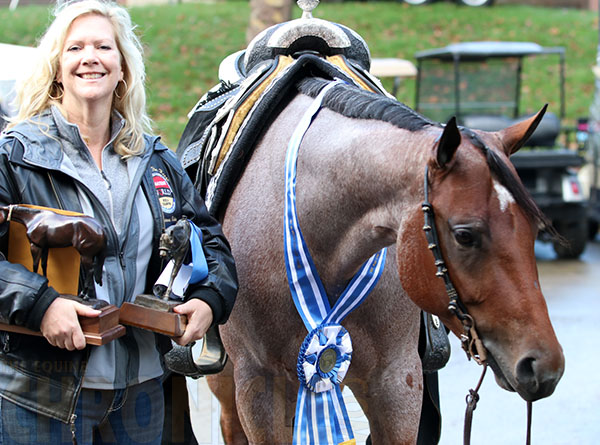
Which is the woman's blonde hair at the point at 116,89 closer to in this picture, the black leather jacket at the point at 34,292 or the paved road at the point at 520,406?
the black leather jacket at the point at 34,292

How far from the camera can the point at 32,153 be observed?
1.95 meters

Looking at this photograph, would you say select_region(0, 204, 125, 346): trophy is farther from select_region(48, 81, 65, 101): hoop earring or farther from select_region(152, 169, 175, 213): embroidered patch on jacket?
select_region(48, 81, 65, 101): hoop earring

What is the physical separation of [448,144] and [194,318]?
2.66 ft

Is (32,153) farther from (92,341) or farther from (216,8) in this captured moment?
(216,8)

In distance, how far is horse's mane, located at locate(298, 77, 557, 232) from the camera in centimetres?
185

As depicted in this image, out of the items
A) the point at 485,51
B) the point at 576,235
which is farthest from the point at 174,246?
the point at 485,51

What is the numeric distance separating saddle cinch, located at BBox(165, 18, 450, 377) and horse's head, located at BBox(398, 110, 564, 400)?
88 cm

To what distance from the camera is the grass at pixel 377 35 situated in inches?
563

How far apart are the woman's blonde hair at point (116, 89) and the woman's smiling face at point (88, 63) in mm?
22

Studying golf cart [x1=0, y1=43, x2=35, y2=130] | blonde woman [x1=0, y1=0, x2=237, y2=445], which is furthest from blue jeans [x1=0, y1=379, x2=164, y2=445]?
golf cart [x1=0, y1=43, x2=35, y2=130]

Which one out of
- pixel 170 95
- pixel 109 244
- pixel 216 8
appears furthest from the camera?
pixel 216 8

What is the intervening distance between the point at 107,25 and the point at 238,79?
1267 millimetres

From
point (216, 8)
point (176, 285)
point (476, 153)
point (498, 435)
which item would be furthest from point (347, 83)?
point (216, 8)

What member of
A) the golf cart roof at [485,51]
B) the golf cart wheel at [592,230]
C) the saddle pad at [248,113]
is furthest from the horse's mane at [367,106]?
the golf cart wheel at [592,230]
